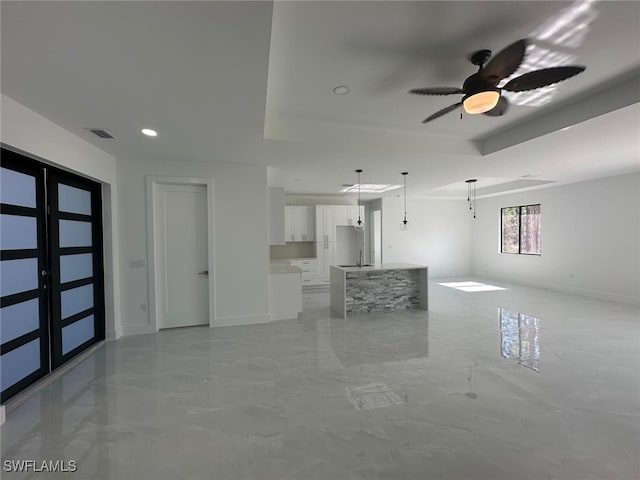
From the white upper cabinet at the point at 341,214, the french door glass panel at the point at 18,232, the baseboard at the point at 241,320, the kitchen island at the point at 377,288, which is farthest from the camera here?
the white upper cabinet at the point at 341,214

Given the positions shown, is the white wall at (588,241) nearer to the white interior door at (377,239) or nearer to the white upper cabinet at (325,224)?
the white interior door at (377,239)

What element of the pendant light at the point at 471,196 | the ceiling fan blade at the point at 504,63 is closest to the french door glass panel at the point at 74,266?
the ceiling fan blade at the point at 504,63

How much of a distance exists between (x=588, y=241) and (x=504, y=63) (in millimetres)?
6858

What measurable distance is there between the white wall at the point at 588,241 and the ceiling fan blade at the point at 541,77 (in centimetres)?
597

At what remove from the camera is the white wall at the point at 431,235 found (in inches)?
372

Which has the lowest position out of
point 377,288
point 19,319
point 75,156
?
point 377,288

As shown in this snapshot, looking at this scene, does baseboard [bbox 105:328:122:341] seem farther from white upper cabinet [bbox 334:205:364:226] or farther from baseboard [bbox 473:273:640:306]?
baseboard [bbox 473:273:640:306]

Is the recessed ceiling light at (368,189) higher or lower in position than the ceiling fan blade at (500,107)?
higher

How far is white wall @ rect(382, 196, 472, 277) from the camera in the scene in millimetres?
9445

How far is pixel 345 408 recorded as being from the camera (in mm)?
2393

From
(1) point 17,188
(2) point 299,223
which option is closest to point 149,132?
(1) point 17,188

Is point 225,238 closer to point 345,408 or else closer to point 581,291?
point 345,408

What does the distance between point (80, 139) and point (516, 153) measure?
5858 mm

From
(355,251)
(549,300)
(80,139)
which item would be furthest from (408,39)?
(355,251)
